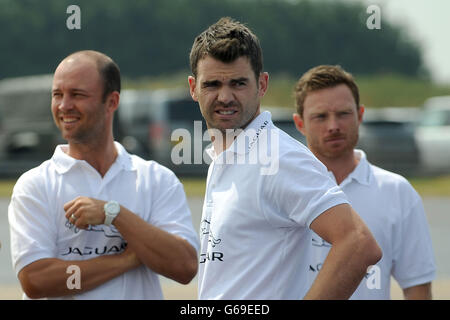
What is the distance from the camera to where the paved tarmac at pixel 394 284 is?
827cm

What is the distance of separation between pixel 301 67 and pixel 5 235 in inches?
2736

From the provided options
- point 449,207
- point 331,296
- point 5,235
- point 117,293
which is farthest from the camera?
point 449,207

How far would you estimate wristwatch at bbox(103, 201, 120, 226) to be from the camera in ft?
12.5

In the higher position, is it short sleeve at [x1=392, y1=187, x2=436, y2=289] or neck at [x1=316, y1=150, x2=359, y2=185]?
neck at [x1=316, y1=150, x2=359, y2=185]

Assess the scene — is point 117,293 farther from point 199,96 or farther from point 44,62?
point 44,62

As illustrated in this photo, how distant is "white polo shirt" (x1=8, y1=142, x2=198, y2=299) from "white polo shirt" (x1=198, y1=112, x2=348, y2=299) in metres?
1.11

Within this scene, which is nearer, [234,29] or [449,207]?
[234,29]

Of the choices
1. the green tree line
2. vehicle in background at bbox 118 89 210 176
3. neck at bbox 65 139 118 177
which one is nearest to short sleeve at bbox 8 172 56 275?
neck at bbox 65 139 118 177

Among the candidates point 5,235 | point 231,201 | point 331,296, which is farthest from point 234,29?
point 5,235

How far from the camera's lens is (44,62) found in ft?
226

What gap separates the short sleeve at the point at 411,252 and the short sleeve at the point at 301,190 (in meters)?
1.64

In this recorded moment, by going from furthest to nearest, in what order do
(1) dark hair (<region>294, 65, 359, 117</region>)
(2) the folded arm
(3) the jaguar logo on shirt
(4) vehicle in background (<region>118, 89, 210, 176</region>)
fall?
(4) vehicle in background (<region>118, 89, 210, 176</region>) < (1) dark hair (<region>294, 65, 359, 117</region>) < (3) the jaguar logo on shirt < (2) the folded arm

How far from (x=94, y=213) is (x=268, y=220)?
1251 mm

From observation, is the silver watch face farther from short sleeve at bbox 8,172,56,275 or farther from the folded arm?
the folded arm
